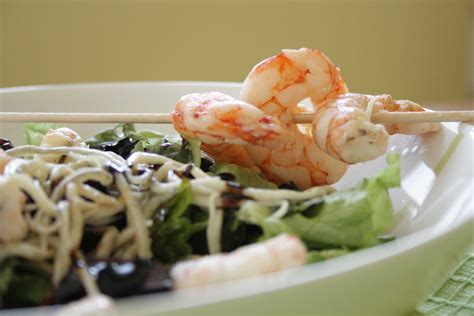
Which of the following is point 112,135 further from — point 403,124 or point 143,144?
point 403,124

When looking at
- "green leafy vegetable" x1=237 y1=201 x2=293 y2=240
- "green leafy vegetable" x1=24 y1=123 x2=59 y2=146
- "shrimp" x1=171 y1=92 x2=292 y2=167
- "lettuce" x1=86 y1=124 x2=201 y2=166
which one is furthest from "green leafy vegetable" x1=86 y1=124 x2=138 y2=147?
"green leafy vegetable" x1=237 y1=201 x2=293 y2=240

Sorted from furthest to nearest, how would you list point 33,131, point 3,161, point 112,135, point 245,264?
point 33,131 < point 112,135 < point 3,161 < point 245,264

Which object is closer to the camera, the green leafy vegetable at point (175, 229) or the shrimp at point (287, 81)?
the green leafy vegetable at point (175, 229)

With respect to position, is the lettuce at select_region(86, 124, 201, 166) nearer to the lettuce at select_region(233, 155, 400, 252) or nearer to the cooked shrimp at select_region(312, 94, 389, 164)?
the cooked shrimp at select_region(312, 94, 389, 164)

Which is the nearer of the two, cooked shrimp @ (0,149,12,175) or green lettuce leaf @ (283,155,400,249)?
green lettuce leaf @ (283,155,400,249)

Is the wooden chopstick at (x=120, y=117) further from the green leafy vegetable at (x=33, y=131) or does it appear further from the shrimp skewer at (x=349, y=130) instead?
the green leafy vegetable at (x=33, y=131)

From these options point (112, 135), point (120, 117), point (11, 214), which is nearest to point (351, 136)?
point (120, 117)

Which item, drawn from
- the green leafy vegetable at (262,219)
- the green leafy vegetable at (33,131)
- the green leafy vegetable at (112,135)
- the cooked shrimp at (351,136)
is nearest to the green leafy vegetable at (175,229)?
the green leafy vegetable at (262,219)
